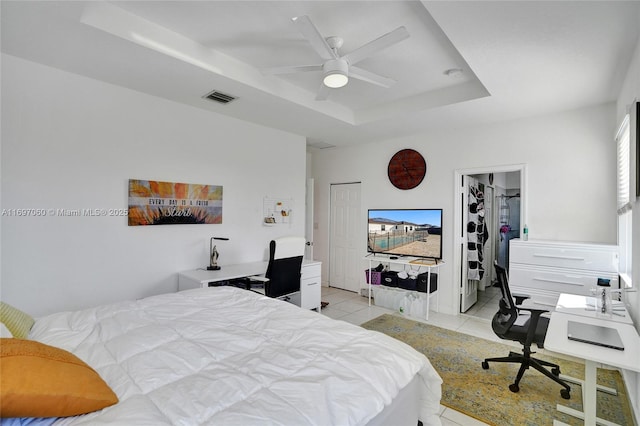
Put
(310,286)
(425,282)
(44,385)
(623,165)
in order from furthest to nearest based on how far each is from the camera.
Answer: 1. (425,282)
2. (310,286)
3. (623,165)
4. (44,385)

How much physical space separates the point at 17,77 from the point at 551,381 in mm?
4905

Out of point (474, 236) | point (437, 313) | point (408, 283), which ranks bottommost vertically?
point (437, 313)

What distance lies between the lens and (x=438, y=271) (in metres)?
4.39

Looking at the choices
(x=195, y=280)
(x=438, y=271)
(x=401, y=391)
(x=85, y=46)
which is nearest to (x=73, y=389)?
(x=401, y=391)

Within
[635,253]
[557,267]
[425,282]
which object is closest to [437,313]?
[425,282]

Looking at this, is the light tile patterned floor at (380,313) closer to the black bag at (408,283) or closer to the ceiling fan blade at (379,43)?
the black bag at (408,283)

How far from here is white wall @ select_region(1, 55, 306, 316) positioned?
2.44 meters

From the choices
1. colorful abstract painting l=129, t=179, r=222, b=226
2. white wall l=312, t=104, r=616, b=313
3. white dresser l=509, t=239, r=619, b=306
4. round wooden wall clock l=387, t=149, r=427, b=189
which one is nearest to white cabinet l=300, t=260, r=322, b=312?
colorful abstract painting l=129, t=179, r=222, b=226

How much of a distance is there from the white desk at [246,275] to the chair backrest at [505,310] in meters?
2.14

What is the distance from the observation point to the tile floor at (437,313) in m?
3.72

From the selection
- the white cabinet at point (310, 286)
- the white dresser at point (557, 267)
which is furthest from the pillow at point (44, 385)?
the white dresser at point (557, 267)

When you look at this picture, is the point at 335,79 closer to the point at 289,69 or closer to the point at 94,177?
the point at 289,69

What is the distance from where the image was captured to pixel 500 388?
2408mm

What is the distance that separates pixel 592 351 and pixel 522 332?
3.19 feet
